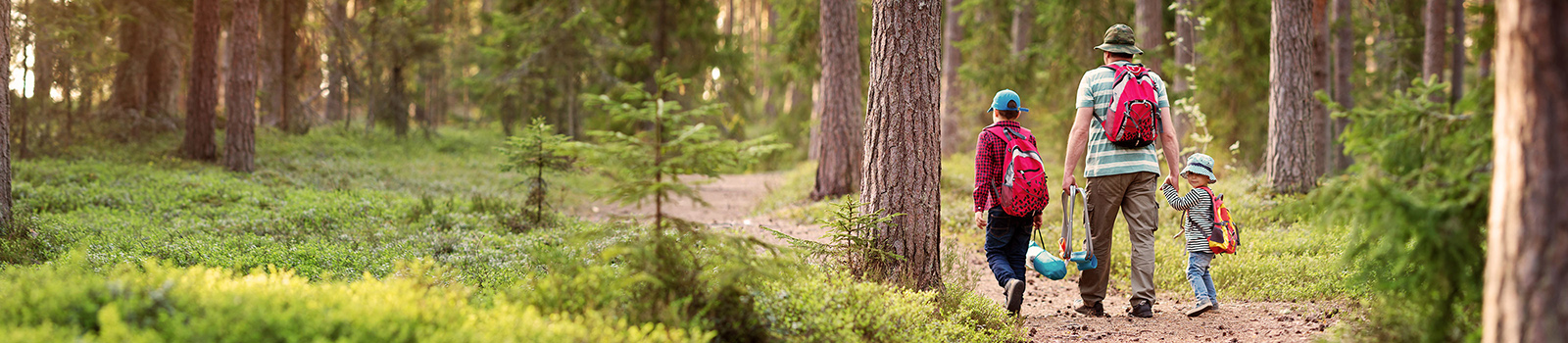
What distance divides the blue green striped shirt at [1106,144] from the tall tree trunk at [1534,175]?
105 inches

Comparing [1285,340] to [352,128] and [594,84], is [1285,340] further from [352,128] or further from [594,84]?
[352,128]

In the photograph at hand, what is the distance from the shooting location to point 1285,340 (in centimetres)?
484

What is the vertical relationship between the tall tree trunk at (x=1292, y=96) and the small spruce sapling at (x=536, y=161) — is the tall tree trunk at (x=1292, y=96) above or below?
above

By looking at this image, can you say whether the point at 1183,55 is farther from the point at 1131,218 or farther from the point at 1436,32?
the point at 1131,218

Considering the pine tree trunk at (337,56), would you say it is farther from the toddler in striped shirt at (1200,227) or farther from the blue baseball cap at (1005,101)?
the toddler in striped shirt at (1200,227)

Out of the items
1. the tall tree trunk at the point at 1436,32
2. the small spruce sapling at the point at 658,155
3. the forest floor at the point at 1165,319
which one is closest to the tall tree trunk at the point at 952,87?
→ the tall tree trunk at the point at 1436,32

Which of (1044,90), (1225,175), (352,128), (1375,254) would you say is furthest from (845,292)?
(352,128)

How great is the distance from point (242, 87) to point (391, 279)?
11.0 metres

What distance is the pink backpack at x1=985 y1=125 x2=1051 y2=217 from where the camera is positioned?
515cm

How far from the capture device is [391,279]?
155 inches

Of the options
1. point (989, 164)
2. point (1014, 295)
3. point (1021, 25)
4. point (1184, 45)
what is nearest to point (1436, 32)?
point (1184, 45)

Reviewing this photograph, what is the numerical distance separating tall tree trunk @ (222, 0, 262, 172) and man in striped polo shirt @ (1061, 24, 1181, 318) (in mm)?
12356

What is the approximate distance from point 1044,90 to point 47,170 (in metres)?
14.9

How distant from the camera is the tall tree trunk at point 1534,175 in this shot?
244 cm
